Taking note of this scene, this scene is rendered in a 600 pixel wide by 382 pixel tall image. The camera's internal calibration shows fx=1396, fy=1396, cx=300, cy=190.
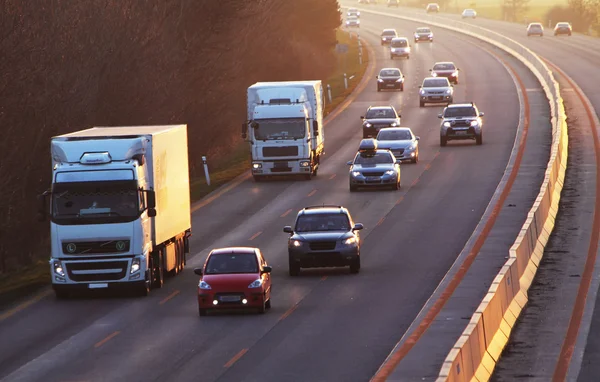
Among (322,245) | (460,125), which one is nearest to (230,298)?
(322,245)

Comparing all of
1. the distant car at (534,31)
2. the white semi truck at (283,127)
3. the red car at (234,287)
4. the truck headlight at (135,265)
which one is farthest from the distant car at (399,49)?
the red car at (234,287)

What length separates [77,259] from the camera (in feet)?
103

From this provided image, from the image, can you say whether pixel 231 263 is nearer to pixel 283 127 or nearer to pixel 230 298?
pixel 230 298

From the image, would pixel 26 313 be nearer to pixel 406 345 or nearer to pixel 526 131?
pixel 406 345

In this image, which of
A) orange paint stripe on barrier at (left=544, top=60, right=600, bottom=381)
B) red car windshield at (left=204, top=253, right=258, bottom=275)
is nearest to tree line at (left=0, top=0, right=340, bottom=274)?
red car windshield at (left=204, top=253, right=258, bottom=275)

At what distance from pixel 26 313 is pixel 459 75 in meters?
79.2

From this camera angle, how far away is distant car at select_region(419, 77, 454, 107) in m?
85.2

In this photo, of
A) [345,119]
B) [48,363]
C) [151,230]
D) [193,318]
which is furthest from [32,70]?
[345,119]

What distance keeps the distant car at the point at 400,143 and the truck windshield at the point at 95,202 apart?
28.2 metres

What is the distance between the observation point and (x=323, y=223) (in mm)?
35094

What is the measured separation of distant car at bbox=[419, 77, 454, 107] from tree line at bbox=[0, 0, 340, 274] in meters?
11.1

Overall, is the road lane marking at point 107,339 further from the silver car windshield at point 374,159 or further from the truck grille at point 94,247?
the silver car windshield at point 374,159

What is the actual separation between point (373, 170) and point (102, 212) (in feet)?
70.4

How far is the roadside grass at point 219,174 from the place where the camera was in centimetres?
3481
